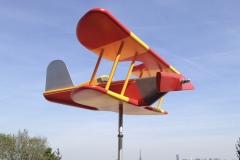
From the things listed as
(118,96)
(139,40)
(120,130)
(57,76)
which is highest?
(139,40)

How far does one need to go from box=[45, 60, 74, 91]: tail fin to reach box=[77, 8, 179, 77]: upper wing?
224cm

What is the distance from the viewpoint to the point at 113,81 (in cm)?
1098

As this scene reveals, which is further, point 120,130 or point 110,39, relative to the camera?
point 120,130

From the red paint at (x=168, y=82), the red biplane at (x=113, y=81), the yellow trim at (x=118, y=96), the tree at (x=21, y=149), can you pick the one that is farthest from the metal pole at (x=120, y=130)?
the tree at (x=21, y=149)

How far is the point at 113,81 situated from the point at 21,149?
79.2 feet

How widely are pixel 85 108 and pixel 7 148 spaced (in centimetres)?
2204

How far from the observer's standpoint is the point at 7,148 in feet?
102

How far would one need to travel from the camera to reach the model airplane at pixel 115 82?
9398 mm

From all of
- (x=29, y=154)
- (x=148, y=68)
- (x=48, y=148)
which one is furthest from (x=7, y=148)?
(x=148, y=68)

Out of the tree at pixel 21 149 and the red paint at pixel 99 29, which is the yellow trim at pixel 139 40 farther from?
the tree at pixel 21 149

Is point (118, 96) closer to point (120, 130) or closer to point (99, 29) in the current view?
point (120, 130)

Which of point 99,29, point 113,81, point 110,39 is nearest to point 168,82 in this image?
point 113,81

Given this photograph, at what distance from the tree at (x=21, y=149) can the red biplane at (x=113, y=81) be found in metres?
21.1

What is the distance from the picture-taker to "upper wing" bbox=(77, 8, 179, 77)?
9.11m
